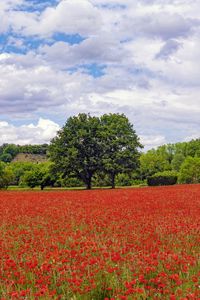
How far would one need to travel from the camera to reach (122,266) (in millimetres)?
6953

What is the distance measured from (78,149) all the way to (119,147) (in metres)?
5.39

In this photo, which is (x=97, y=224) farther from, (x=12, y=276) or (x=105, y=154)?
(x=105, y=154)

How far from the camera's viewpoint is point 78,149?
5259 cm

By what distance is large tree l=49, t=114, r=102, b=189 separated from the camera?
51.4 meters

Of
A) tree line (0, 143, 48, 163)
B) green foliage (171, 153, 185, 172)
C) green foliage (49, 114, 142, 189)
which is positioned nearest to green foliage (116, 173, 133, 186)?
green foliage (171, 153, 185, 172)

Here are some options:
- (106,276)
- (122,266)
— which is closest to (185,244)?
(122,266)

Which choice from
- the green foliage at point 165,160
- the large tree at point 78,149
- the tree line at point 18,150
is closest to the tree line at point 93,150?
the large tree at point 78,149

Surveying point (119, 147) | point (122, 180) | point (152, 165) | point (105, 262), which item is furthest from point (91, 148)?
point (152, 165)

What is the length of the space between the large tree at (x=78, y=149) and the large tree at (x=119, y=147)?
39.1 inches

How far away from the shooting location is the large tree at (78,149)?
5144cm

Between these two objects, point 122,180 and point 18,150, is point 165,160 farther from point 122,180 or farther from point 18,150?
point 18,150

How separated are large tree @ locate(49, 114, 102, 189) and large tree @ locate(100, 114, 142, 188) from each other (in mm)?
994

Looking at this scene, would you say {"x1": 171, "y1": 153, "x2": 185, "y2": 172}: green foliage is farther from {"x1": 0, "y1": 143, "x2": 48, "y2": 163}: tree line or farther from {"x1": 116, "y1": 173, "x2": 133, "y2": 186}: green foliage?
{"x1": 0, "y1": 143, "x2": 48, "y2": 163}: tree line

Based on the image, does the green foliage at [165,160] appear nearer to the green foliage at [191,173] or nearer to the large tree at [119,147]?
the green foliage at [191,173]
